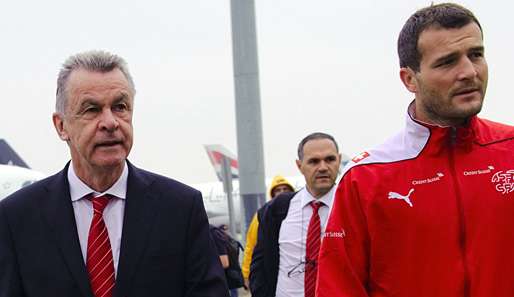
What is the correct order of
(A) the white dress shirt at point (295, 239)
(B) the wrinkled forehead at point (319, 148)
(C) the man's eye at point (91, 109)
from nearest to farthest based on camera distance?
(C) the man's eye at point (91, 109) → (A) the white dress shirt at point (295, 239) → (B) the wrinkled forehead at point (319, 148)

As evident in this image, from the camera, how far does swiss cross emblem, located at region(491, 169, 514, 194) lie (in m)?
3.11

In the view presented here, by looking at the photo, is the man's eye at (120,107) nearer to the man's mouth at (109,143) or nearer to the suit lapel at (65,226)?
the man's mouth at (109,143)

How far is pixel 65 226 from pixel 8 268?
0.87ft

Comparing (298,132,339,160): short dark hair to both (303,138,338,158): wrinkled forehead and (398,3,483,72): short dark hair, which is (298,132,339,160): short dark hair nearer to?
(303,138,338,158): wrinkled forehead

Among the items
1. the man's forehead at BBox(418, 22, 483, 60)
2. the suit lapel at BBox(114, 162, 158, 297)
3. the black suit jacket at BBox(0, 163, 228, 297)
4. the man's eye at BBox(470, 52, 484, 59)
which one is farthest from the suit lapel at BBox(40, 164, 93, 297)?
the man's eye at BBox(470, 52, 484, 59)

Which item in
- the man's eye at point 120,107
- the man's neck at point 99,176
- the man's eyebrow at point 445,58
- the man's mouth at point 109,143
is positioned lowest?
the man's neck at point 99,176

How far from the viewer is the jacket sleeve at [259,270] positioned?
7094mm

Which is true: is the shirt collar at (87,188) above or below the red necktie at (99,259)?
above

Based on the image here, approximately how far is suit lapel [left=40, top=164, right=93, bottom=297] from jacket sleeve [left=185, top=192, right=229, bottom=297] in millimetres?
414

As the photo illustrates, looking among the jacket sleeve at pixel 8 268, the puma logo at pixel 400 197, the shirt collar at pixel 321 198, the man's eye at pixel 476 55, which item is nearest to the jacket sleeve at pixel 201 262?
the jacket sleeve at pixel 8 268

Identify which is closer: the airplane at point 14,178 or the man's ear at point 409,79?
the man's ear at point 409,79

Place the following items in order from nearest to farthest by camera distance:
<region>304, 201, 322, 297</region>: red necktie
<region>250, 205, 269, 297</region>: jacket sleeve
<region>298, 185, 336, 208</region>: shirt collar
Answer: <region>304, 201, 322, 297</region>: red necktie
<region>298, 185, 336, 208</region>: shirt collar
<region>250, 205, 269, 297</region>: jacket sleeve

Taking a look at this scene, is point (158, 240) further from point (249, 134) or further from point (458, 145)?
point (249, 134)

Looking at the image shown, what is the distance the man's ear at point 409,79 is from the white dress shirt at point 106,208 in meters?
1.19
